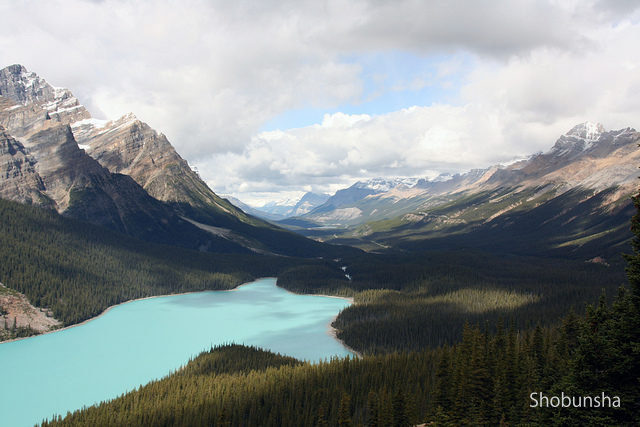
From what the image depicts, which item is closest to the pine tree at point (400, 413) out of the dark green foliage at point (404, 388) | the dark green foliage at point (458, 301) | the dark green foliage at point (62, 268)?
the dark green foliage at point (404, 388)

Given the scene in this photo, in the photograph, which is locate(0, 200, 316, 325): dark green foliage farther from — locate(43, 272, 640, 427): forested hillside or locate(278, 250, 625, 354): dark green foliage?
locate(278, 250, 625, 354): dark green foliage

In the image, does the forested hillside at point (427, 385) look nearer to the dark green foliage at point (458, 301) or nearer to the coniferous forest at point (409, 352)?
the coniferous forest at point (409, 352)

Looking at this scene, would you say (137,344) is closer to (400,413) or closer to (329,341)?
(329,341)

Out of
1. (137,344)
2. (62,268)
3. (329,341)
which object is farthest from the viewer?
(62,268)

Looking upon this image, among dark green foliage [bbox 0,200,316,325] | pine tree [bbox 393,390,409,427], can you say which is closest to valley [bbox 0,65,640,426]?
pine tree [bbox 393,390,409,427]

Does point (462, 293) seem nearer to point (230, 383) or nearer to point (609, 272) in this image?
point (609, 272)

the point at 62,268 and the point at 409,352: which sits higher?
the point at 62,268

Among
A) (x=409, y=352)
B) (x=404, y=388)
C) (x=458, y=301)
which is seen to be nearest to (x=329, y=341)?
(x=409, y=352)

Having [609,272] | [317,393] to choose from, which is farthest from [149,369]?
[609,272]
